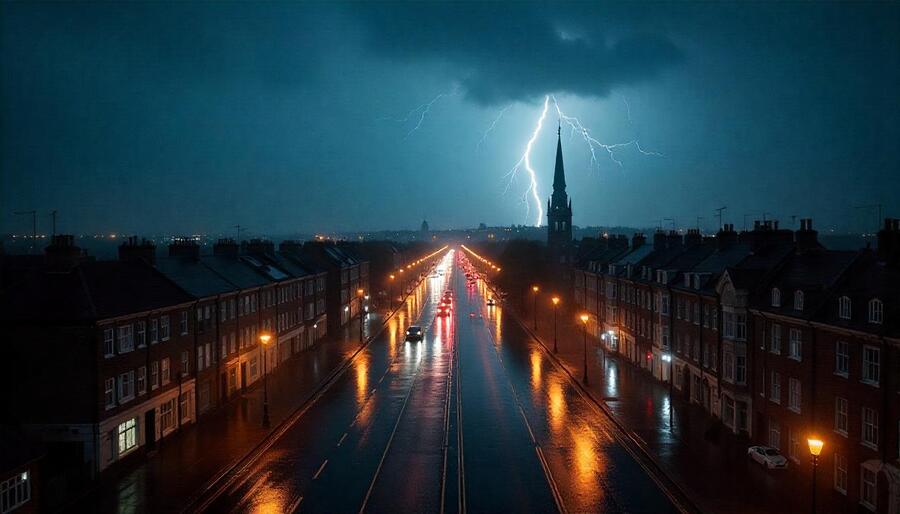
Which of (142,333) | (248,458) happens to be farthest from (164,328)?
(248,458)

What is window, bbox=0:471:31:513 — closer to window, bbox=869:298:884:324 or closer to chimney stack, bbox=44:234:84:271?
chimney stack, bbox=44:234:84:271

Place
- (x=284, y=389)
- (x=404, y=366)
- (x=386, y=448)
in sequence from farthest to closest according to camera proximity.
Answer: (x=404, y=366)
(x=284, y=389)
(x=386, y=448)

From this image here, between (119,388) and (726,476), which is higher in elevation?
(119,388)

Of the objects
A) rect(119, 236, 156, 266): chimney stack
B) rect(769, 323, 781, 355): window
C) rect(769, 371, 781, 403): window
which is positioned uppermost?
rect(119, 236, 156, 266): chimney stack

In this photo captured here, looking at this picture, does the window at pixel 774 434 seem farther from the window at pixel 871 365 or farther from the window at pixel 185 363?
the window at pixel 185 363

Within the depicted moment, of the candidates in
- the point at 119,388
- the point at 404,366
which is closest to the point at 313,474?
the point at 119,388

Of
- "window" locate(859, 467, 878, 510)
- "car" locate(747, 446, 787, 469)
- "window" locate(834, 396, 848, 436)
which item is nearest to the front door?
"car" locate(747, 446, 787, 469)

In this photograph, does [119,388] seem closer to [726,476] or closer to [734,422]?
[726,476]
